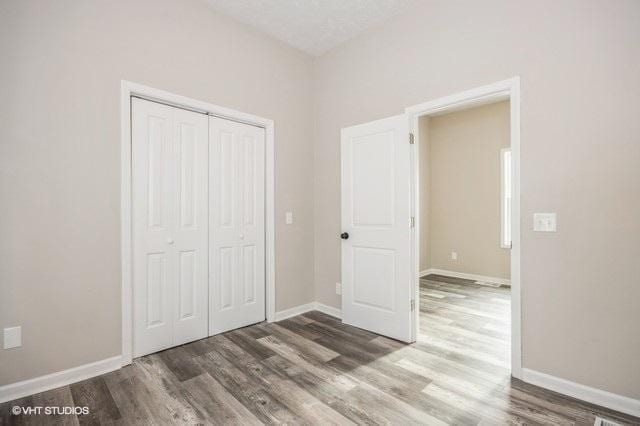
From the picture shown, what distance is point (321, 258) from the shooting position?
378 centimetres

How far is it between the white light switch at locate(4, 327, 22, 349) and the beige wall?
5.52 metres

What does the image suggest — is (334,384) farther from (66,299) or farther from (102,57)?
(102,57)

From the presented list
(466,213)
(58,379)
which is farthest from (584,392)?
(466,213)

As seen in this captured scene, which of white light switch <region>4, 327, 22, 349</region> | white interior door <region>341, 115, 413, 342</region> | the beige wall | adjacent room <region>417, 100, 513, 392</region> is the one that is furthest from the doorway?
white light switch <region>4, 327, 22, 349</region>

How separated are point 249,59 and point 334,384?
3.17m

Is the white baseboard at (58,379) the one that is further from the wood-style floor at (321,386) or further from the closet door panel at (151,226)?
the closet door panel at (151,226)

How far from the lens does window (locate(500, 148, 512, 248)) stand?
201 inches

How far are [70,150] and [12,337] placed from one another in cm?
129

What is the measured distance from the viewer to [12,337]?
197 centimetres

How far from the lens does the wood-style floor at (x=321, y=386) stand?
1.82 meters

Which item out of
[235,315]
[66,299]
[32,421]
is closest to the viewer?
[32,421]

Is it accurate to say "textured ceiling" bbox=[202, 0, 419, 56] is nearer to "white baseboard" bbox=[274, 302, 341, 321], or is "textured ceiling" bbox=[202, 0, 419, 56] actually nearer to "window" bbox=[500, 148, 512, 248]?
"white baseboard" bbox=[274, 302, 341, 321]

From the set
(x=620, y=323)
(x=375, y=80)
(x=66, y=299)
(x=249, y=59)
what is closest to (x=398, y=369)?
(x=620, y=323)

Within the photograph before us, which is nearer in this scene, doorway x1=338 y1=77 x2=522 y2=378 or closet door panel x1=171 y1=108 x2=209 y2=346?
closet door panel x1=171 y1=108 x2=209 y2=346
